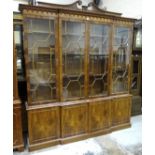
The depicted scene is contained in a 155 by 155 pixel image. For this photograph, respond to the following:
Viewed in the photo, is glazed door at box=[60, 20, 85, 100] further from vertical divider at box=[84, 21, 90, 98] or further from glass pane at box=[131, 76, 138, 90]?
glass pane at box=[131, 76, 138, 90]

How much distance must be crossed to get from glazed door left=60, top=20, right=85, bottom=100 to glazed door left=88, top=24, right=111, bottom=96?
17 cm

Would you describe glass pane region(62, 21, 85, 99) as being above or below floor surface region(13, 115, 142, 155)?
above

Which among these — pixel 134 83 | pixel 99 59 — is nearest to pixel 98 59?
pixel 99 59

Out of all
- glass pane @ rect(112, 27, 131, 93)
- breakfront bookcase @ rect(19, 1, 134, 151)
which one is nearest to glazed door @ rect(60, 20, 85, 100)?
breakfront bookcase @ rect(19, 1, 134, 151)

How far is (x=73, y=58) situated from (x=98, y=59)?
19.6 inches

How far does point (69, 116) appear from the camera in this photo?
9.02ft

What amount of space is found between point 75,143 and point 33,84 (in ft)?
3.93

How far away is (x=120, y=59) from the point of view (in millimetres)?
3191

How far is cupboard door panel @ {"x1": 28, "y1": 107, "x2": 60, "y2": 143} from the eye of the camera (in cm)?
253

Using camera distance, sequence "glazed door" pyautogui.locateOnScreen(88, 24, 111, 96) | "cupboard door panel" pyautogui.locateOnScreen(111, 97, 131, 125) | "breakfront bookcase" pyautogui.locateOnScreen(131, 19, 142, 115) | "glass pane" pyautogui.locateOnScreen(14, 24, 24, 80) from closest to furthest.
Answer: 1. "glazed door" pyautogui.locateOnScreen(88, 24, 111, 96)
2. "glass pane" pyautogui.locateOnScreen(14, 24, 24, 80)
3. "cupboard door panel" pyautogui.locateOnScreen(111, 97, 131, 125)
4. "breakfront bookcase" pyautogui.locateOnScreen(131, 19, 142, 115)
